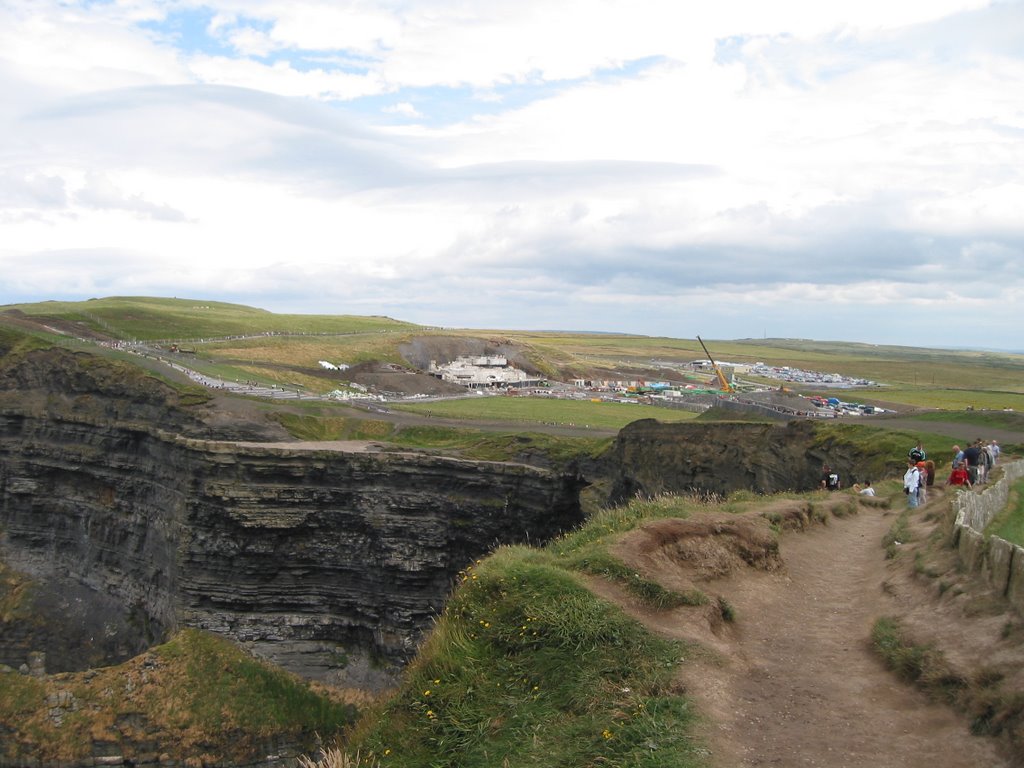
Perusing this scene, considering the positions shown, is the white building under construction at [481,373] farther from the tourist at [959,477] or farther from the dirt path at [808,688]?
the dirt path at [808,688]

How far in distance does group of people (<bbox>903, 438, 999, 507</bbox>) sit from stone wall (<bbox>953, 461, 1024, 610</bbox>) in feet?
12.3

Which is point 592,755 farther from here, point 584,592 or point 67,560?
point 67,560

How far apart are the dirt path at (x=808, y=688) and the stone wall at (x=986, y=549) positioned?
1568mm

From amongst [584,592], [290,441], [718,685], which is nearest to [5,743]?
[290,441]

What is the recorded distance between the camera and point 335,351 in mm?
110250

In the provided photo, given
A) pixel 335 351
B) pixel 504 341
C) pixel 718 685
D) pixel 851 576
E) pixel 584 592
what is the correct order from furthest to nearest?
pixel 504 341
pixel 335 351
pixel 851 576
pixel 584 592
pixel 718 685

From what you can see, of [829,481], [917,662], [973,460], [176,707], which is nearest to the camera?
[917,662]

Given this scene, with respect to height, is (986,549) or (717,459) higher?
(986,549)

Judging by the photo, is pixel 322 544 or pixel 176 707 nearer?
pixel 176 707

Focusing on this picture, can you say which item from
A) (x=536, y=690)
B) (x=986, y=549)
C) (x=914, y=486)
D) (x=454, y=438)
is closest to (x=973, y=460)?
(x=914, y=486)

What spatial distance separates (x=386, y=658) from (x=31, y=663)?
19.7m

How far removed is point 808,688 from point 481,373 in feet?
324

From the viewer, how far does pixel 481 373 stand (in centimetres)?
10850

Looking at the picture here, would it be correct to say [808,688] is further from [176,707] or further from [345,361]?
[345,361]
